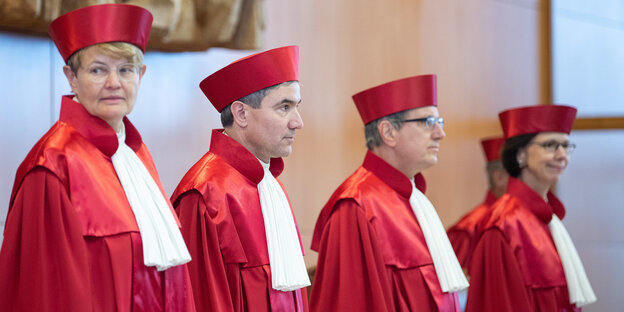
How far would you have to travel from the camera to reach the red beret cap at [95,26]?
8.73ft

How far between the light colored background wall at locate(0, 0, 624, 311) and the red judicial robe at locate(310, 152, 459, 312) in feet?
3.92

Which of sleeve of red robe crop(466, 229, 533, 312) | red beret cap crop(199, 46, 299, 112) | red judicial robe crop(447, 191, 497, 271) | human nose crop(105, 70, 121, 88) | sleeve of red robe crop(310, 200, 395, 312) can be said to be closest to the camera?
human nose crop(105, 70, 121, 88)

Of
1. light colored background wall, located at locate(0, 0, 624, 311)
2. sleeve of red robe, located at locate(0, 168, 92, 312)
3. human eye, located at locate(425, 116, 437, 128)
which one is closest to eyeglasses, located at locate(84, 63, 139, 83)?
sleeve of red robe, located at locate(0, 168, 92, 312)

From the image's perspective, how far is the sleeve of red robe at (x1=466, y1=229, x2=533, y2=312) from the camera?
440 cm

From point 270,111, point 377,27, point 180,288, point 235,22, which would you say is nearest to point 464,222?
point 377,27

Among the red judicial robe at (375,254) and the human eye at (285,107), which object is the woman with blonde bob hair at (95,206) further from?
the red judicial robe at (375,254)

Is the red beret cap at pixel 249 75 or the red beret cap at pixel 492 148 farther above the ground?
the red beret cap at pixel 249 75

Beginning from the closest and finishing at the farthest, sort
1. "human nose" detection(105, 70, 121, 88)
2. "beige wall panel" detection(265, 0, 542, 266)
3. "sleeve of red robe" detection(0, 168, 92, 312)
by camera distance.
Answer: "sleeve of red robe" detection(0, 168, 92, 312), "human nose" detection(105, 70, 121, 88), "beige wall panel" detection(265, 0, 542, 266)

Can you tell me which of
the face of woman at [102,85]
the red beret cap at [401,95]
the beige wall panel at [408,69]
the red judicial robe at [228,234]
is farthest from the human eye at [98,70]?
the beige wall panel at [408,69]

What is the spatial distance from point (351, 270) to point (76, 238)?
57.2 inches

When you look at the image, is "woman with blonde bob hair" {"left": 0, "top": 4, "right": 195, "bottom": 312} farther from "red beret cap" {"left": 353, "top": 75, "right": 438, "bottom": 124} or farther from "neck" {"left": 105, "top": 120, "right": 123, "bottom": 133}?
"red beret cap" {"left": 353, "top": 75, "right": 438, "bottom": 124}

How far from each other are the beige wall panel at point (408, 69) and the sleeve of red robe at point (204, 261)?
95.1 inches

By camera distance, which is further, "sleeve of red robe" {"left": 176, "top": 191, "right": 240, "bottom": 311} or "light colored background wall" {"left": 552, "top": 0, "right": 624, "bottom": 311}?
"light colored background wall" {"left": 552, "top": 0, "right": 624, "bottom": 311}

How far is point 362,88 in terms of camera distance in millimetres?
5980
